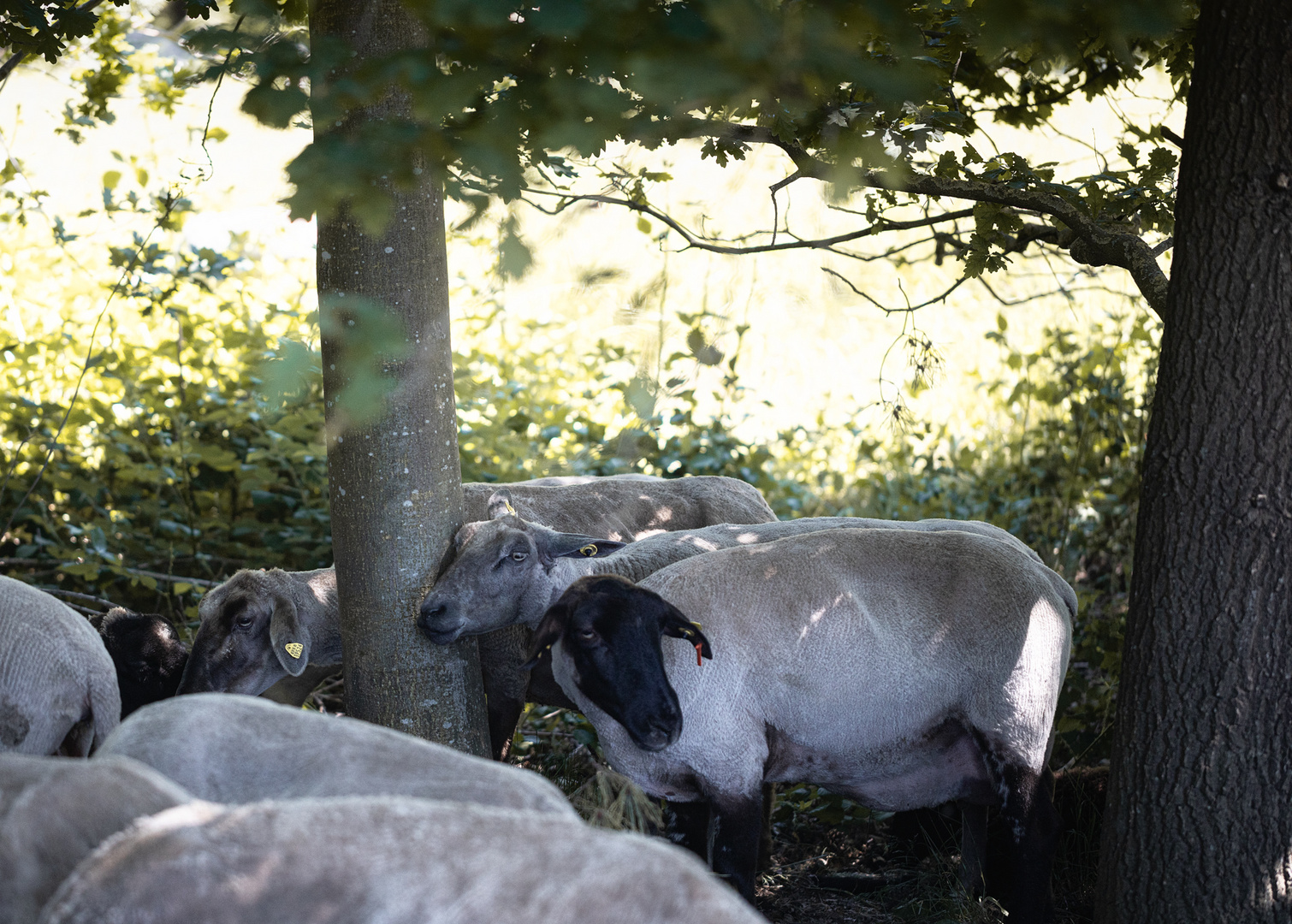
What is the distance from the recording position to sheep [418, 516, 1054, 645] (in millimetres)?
4195

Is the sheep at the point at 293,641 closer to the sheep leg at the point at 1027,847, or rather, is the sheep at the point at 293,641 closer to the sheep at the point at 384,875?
the sheep leg at the point at 1027,847

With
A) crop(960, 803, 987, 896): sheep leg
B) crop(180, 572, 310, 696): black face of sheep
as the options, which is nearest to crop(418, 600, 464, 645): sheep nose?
crop(180, 572, 310, 696): black face of sheep

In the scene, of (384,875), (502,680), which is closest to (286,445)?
(502,680)

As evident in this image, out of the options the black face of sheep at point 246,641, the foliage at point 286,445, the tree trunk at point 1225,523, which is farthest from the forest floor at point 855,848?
the black face of sheep at point 246,641

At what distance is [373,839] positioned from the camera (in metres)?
1.87

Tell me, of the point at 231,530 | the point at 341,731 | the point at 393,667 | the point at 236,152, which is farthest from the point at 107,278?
the point at 341,731

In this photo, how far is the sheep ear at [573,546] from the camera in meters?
4.95

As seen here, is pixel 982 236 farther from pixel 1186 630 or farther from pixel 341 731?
pixel 341 731

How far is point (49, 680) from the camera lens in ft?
12.3

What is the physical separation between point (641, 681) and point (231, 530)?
4427mm

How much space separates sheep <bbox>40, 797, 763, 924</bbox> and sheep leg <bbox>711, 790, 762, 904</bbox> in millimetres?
2246

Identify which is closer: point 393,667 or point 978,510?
point 393,667

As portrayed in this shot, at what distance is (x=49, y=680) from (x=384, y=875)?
8.13 ft

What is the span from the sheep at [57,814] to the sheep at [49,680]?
1.61m
